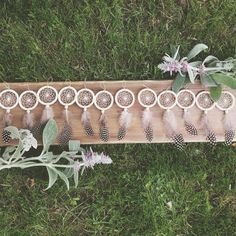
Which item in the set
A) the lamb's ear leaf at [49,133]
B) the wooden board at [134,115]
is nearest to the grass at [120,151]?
the wooden board at [134,115]

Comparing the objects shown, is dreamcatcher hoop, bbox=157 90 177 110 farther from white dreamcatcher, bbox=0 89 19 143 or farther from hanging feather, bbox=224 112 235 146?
white dreamcatcher, bbox=0 89 19 143

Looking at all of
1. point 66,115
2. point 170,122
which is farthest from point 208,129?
point 66,115

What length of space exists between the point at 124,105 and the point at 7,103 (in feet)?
1.21

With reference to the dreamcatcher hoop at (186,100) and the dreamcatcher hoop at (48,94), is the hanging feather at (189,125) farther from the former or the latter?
the dreamcatcher hoop at (48,94)

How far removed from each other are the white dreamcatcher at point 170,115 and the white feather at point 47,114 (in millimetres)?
343

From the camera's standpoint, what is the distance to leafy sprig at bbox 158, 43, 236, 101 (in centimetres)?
181

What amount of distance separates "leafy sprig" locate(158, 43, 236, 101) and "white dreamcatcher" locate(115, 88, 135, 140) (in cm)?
13

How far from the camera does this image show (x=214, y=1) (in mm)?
1979

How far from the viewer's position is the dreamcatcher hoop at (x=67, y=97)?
184cm

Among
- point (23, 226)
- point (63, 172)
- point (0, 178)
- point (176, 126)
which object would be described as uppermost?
point (176, 126)

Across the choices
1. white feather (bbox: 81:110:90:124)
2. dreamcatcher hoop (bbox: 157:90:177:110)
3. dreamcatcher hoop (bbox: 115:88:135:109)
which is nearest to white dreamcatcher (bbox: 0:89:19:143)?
white feather (bbox: 81:110:90:124)

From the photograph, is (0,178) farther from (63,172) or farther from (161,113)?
(161,113)

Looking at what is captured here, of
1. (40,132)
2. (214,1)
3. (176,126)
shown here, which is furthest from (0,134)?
(214,1)

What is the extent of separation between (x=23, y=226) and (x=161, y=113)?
603mm
